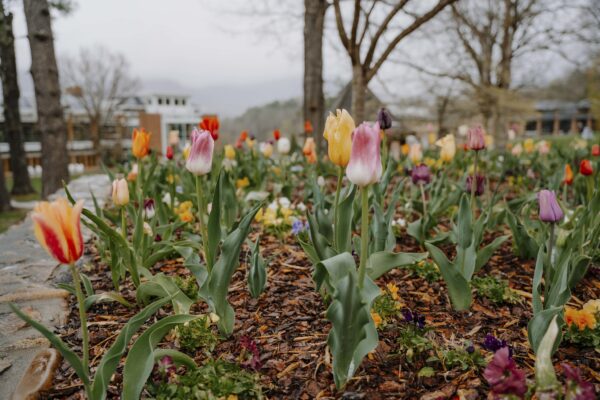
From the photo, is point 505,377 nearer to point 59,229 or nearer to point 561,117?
point 59,229

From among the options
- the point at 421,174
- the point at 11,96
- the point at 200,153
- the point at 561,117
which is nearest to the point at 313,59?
the point at 421,174

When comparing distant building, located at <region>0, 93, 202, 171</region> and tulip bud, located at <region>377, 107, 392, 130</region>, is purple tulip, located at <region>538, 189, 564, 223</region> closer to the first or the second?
tulip bud, located at <region>377, 107, 392, 130</region>

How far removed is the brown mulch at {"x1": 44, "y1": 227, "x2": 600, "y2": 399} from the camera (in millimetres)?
1443

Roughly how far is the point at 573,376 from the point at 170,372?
3.55ft

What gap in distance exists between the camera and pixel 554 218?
1.75 metres

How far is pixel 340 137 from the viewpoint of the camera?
1364mm

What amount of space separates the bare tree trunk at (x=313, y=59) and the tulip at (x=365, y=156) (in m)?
5.37

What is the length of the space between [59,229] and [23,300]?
4.37 feet

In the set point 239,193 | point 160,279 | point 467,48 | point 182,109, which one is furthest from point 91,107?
point 160,279

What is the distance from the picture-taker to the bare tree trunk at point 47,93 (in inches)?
222

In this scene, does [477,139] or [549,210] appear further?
[477,139]

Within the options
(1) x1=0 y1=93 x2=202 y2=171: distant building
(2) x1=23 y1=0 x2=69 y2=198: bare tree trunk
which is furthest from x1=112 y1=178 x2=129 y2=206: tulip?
(1) x1=0 y1=93 x2=202 y2=171: distant building

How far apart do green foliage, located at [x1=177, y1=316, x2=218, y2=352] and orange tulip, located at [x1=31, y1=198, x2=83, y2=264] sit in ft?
2.13

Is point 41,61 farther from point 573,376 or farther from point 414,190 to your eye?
point 573,376
